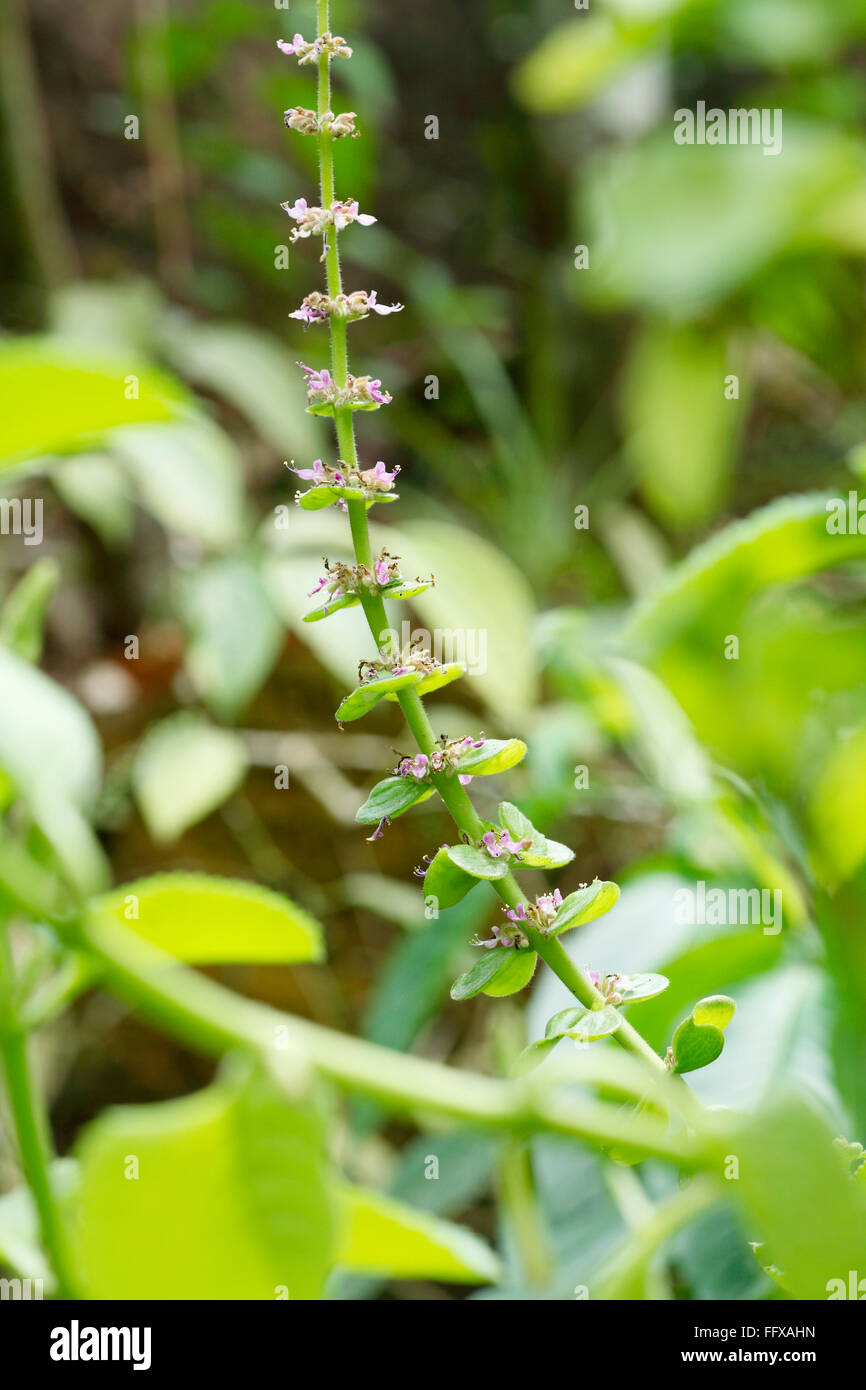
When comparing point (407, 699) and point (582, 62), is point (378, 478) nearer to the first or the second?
point (407, 699)

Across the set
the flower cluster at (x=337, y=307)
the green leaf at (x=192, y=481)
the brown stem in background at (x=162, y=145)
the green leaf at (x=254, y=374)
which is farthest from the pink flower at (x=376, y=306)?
the brown stem in background at (x=162, y=145)

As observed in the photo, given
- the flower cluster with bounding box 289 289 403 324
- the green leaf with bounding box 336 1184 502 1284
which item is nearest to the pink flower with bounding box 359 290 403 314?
the flower cluster with bounding box 289 289 403 324

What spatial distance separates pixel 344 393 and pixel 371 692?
1.4 inches

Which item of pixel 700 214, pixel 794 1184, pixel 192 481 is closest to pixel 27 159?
pixel 192 481

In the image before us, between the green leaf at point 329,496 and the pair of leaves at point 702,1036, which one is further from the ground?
the green leaf at point 329,496

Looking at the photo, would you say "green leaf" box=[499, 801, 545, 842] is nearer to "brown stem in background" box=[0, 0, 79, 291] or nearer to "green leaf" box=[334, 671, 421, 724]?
"green leaf" box=[334, 671, 421, 724]

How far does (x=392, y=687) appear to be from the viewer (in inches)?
4.5

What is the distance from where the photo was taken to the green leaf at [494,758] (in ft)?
0.41

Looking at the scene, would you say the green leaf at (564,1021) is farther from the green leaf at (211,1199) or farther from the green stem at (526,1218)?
the green stem at (526,1218)

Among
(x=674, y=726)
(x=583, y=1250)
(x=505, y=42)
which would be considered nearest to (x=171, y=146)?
(x=505, y=42)

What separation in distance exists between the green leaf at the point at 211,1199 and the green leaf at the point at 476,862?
0.11 ft

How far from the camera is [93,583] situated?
3.11 ft

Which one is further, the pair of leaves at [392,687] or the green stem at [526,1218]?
the green stem at [526,1218]

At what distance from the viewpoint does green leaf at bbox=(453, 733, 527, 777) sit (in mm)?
124
